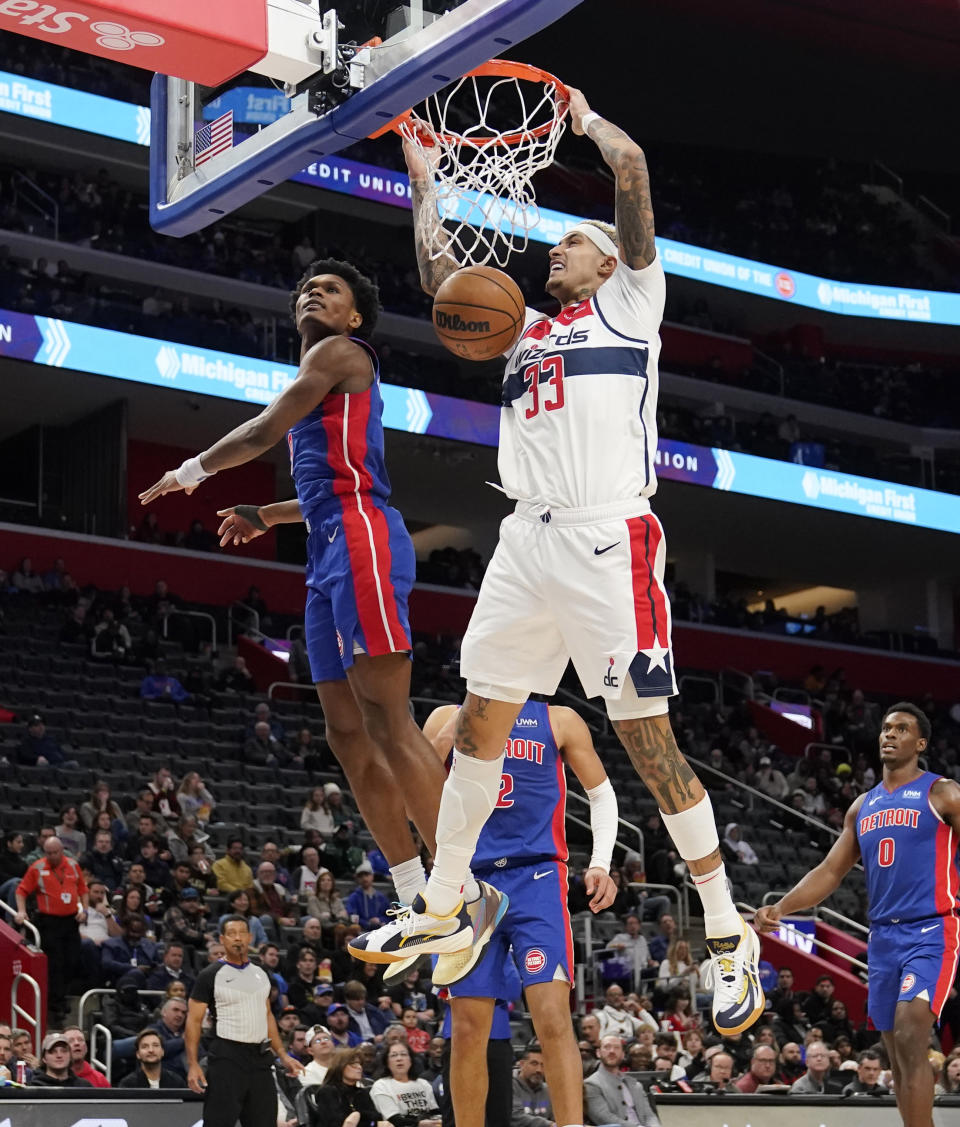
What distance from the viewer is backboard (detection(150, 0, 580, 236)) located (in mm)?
6039

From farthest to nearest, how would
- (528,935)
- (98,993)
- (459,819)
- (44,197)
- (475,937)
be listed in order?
(44,197) → (98,993) → (528,935) → (475,937) → (459,819)

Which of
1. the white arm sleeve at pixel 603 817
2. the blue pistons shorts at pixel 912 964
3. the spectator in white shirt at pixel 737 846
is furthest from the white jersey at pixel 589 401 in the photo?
the spectator in white shirt at pixel 737 846

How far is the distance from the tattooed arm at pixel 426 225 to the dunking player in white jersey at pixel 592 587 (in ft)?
2.55

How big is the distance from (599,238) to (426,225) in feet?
3.20

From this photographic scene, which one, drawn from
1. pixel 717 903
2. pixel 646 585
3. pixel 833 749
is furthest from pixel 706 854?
pixel 833 749

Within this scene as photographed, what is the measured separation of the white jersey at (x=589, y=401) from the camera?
5883 mm

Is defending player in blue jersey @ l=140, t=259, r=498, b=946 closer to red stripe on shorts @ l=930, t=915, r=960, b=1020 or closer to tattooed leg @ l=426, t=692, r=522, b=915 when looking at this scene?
tattooed leg @ l=426, t=692, r=522, b=915

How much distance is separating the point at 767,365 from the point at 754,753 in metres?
9.44

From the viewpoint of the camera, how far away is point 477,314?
6070 millimetres

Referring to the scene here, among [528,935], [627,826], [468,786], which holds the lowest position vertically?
[528,935]

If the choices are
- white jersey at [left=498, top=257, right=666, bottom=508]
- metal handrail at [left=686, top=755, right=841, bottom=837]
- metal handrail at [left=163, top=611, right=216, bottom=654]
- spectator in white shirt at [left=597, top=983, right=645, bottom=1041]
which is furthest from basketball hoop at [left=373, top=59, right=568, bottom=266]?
metal handrail at [left=163, top=611, right=216, bottom=654]

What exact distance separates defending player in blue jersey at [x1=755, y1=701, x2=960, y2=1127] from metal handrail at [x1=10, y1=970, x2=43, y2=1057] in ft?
21.2

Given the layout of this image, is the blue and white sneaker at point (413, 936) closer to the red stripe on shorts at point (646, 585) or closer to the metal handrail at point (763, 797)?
the red stripe on shorts at point (646, 585)

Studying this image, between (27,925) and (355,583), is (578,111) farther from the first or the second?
(27,925)
